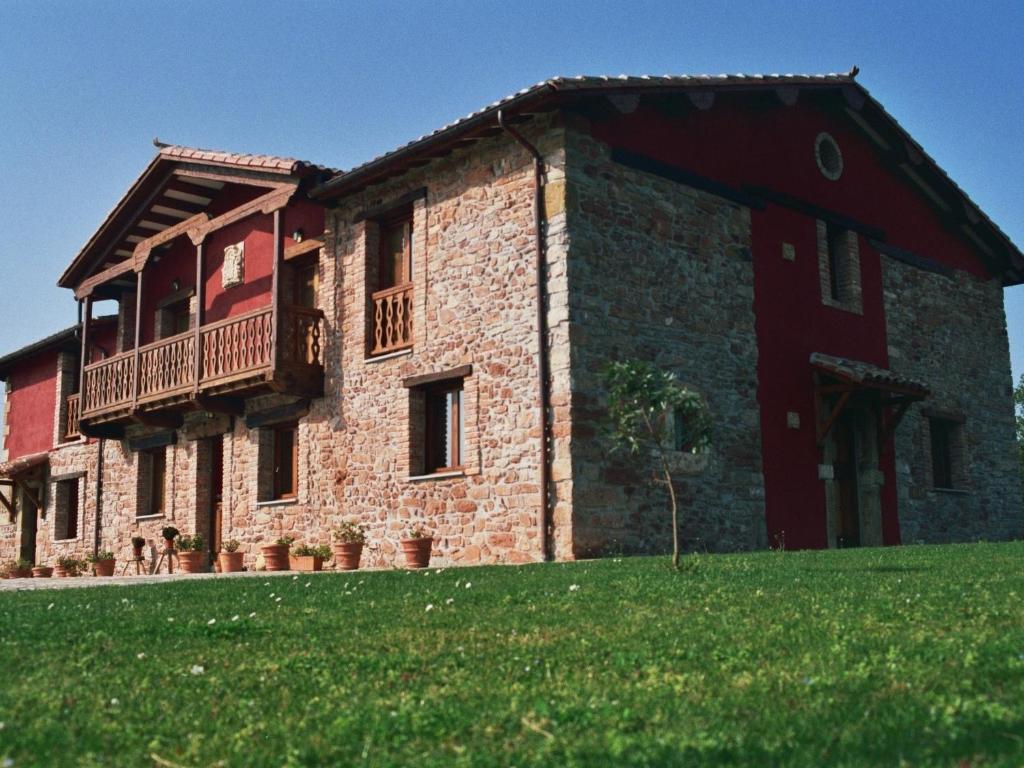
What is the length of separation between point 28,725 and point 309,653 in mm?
1603

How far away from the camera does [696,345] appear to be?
1394 cm

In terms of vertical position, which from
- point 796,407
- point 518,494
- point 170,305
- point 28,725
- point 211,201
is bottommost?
point 28,725

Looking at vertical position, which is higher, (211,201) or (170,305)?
(211,201)

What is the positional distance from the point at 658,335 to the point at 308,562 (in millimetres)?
5731

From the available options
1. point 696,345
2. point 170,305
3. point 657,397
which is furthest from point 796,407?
point 170,305

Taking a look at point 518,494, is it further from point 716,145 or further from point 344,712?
point 344,712

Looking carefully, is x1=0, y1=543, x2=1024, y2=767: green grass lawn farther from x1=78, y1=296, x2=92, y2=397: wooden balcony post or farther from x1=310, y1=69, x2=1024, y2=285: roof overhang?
x1=78, y1=296, x2=92, y2=397: wooden balcony post

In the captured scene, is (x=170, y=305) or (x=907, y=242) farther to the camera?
(x=170, y=305)

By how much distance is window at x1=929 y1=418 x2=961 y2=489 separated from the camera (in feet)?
60.5

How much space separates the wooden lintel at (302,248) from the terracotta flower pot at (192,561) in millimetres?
4938

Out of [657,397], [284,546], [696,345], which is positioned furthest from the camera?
[284,546]

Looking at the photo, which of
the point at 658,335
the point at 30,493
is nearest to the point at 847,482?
the point at 658,335

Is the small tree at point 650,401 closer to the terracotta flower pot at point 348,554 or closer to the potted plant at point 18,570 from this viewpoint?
the terracotta flower pot at point 348,554

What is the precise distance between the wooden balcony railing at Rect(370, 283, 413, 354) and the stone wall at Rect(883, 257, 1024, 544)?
838cm
